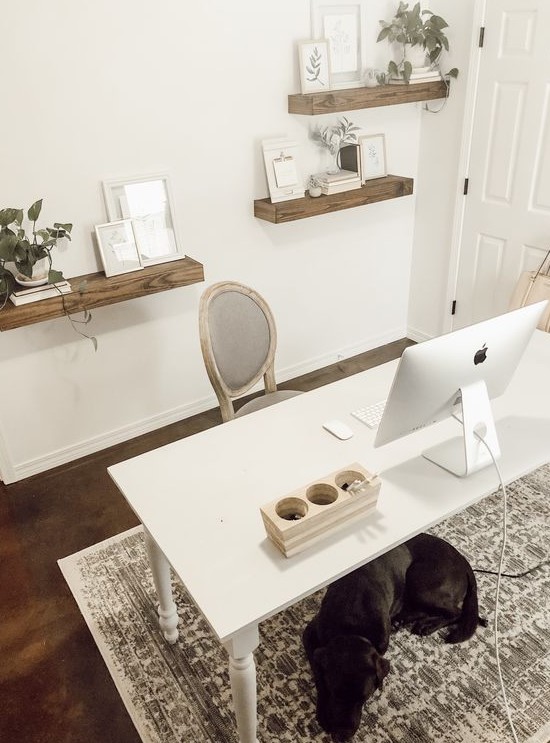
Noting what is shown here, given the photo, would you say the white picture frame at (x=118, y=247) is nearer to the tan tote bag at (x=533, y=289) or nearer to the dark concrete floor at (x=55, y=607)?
the dark concrete floor at (x=55, y=607)

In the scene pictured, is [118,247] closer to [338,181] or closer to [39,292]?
[39,292]

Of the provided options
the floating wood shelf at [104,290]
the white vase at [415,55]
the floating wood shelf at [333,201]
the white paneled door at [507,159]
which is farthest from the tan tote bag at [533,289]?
the floating wood shelf at [104,290]

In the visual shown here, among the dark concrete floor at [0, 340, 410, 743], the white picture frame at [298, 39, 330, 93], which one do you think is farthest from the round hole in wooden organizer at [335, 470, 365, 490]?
the white picture frame at [298, 39, 330, 93]

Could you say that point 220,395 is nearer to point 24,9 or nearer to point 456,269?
point 24,9

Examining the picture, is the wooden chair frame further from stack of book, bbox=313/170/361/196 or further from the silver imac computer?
stack of book, bbox=313/170/361/196

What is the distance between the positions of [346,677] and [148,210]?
6.48 feet

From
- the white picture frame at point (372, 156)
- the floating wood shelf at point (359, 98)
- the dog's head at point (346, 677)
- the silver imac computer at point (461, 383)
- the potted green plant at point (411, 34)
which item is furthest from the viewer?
the white picture frame at point (372, 156)

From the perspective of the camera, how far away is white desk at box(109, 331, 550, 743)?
4.32ft

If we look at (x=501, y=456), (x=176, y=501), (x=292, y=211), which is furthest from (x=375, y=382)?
(x=292, y=211)

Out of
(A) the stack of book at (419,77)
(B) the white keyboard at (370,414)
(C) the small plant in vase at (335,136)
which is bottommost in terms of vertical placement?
(B) the white keyboard at (370,414)

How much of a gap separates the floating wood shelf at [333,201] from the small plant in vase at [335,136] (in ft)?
0.69

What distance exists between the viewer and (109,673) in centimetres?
189

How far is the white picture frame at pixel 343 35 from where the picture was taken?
Answer: 282 centimetres

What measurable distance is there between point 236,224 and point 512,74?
4.93 ft
